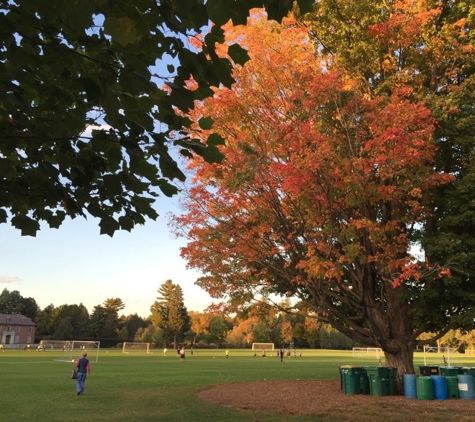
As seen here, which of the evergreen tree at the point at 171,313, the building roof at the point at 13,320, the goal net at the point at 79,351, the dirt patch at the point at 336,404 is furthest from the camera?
the building roof at the point at 13,320

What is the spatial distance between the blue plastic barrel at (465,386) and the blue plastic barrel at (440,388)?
0.58 metres

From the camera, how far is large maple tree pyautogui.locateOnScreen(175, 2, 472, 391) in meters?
12.4

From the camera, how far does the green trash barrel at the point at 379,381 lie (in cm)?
1504

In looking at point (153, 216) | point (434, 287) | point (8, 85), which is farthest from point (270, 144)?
point (8, 85)

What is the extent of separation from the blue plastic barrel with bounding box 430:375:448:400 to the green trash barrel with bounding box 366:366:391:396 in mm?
1466

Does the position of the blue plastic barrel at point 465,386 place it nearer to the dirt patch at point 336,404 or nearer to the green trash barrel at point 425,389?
the dirt patch at point 336,404

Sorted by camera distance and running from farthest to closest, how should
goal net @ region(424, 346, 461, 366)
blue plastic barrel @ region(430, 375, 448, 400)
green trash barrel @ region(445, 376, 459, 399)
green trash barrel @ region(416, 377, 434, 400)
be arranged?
goal net @ region(424, 346, 461, 366), green trash barrel @ region(445, 376, 459, 399), blue plastic barrel @ region(430, 375, 448, 400), green trash barrel @ region(416, 377, 434, 400)

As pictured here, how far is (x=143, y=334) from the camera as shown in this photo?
99.7m

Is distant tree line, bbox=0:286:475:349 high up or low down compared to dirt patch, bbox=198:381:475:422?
up

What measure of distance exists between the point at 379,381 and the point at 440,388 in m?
1.92

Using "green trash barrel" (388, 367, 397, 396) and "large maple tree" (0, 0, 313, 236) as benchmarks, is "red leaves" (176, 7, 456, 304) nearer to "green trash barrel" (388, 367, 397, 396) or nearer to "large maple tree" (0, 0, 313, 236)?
"green trash barrel" (388, 367, 397, 396)

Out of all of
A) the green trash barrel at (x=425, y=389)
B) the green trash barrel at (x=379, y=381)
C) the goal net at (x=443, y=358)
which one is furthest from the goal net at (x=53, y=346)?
the green trash barrel at (x=425, y=389)

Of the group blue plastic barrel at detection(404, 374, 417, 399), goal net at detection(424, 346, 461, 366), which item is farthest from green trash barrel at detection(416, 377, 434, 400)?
goal net at detection(424, 346, 461, 366)

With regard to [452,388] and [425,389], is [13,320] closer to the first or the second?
[425,389]
